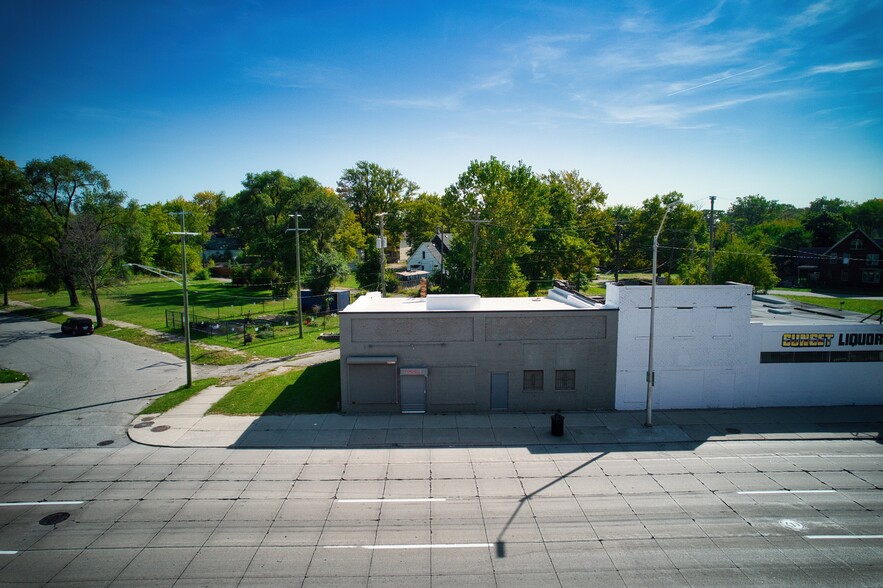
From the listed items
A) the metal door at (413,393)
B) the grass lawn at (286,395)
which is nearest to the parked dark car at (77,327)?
the grass lawn at (286,395)

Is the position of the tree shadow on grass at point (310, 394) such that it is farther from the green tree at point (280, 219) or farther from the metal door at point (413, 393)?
the green tree at point (280, 219)

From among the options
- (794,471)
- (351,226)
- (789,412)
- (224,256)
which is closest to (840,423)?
(789,412)

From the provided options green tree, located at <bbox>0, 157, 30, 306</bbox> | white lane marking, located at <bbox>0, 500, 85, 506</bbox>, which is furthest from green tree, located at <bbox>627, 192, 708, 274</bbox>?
green tree, located at <bbox>0, 157, 30, 306</bbox>

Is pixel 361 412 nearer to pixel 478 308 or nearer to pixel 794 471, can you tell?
pixel 478 308

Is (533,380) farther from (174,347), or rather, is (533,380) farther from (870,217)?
(870,217)

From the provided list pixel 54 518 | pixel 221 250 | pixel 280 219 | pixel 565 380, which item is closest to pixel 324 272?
pixel 280 219
